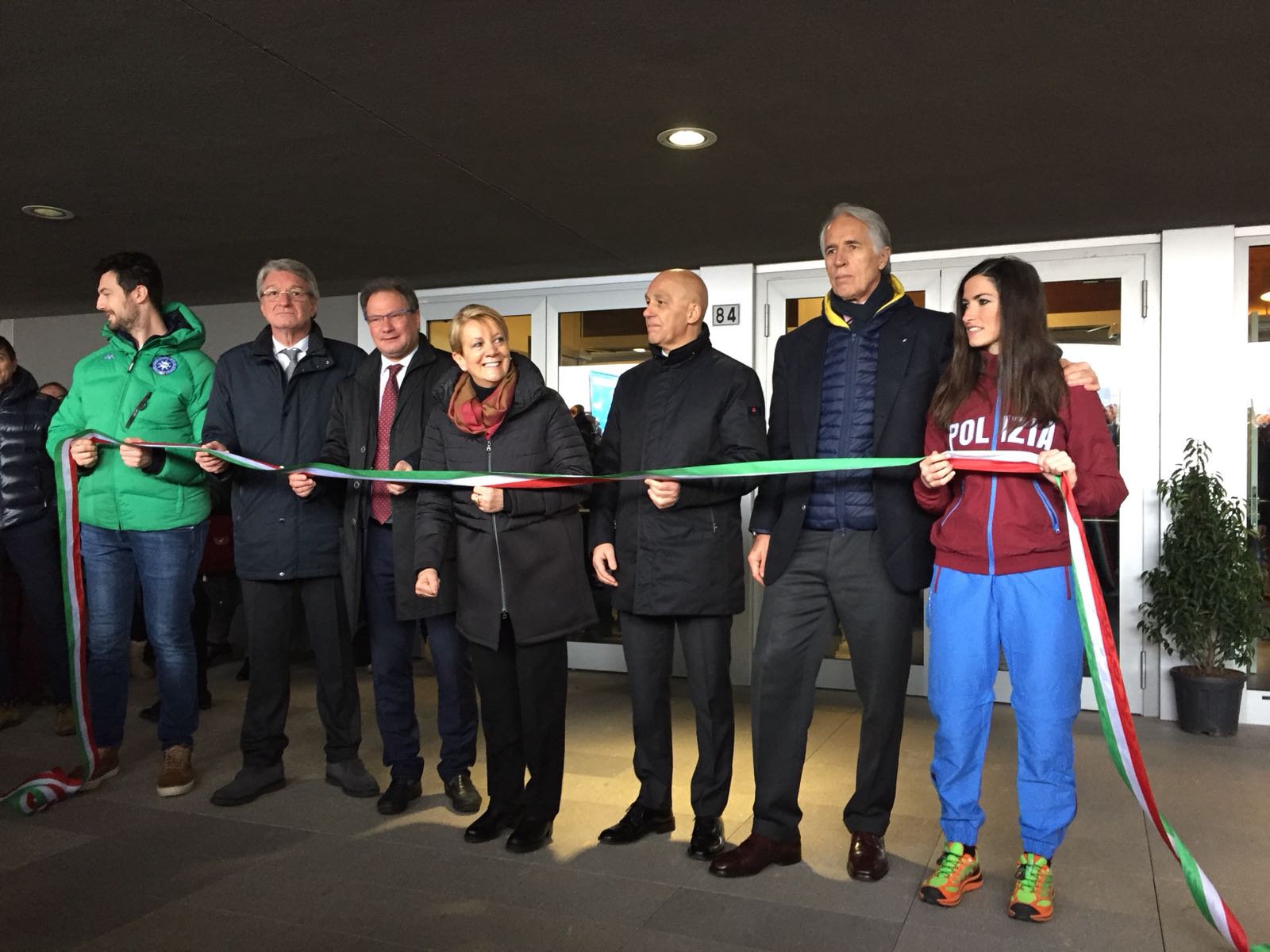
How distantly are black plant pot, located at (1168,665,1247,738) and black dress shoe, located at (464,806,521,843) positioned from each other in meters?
3.25

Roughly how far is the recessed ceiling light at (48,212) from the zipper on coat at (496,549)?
278 cm

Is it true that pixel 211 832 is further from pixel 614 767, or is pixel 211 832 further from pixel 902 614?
pixel 902 614

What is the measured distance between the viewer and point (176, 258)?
580cm

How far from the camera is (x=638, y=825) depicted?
3262mm

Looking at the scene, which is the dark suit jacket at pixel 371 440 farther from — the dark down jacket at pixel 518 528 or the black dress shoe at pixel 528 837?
the black dress shoe at pixel 528 837

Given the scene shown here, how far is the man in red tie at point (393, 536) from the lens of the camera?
11.6ft

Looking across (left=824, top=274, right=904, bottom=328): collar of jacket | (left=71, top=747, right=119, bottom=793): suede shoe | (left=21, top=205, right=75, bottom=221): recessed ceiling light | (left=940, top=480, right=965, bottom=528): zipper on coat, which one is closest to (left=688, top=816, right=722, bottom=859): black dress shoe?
(left=940, top=480, right=965, bottom=528): zipper on coat

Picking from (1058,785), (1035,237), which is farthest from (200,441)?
(1035,237)

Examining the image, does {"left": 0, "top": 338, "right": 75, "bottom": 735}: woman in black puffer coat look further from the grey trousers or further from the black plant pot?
the black plant pot

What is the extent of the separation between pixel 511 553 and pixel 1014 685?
1422mm

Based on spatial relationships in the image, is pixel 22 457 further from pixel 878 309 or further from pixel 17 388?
pixel 878 309

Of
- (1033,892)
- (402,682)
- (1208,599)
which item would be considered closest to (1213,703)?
(1208,599)

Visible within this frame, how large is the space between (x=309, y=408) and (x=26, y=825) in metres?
1.61

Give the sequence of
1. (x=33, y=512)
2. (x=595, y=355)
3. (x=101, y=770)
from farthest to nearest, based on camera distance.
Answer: (x=595, y=355) → (x=33, y=512) → (x=101, y=770)
